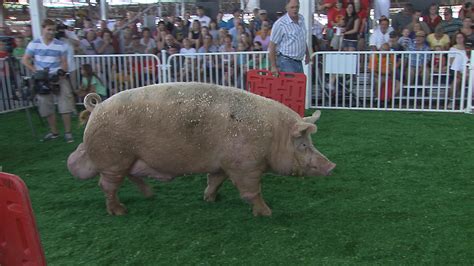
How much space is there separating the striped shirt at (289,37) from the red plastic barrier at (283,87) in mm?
680

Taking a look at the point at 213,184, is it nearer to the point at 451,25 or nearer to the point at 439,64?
the point at 439,64

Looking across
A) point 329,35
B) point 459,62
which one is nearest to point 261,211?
point 459,62

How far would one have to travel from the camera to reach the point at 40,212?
489 centimetres

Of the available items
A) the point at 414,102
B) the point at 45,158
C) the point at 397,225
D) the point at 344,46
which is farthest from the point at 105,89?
the point at 397,225

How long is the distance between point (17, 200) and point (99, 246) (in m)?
1.48

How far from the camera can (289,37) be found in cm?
706

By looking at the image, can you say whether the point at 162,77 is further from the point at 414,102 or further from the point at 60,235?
the point at 60,235

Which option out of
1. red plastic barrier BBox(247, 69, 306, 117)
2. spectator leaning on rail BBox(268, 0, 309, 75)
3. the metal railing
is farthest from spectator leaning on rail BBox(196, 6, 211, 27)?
red plastic barrier BBox(247, 69, 306, 117)

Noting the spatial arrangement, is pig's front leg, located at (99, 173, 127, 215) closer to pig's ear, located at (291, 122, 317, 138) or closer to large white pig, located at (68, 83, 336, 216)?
large white pig, located at (68, 83, 336, 216)

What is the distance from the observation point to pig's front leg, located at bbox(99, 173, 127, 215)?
459cm

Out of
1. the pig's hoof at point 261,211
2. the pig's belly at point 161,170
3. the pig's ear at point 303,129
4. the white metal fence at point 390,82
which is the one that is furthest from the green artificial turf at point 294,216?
the white metal fence at point 390,82

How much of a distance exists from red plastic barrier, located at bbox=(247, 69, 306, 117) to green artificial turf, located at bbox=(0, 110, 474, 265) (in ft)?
2.57

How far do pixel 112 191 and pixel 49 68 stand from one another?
339 cm

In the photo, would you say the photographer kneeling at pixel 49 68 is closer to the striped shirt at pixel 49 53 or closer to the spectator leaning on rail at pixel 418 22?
the striped shirt at pixel 49 53
